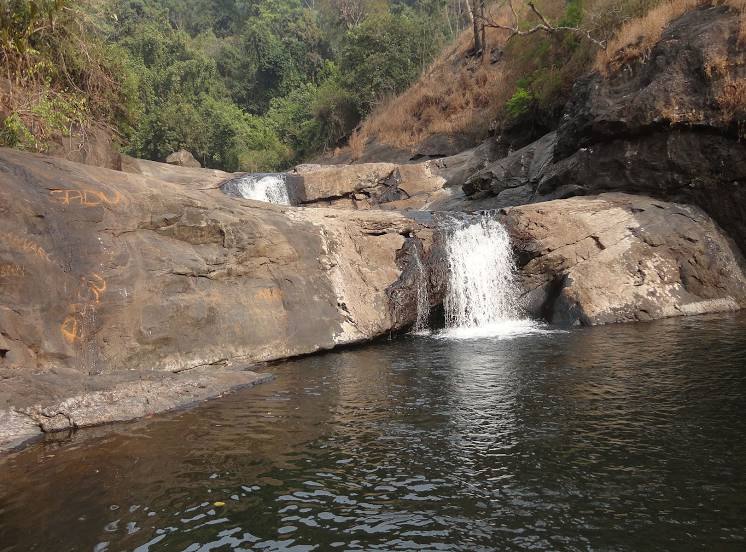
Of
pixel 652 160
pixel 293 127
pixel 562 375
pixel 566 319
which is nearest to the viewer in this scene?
pixel 562 375

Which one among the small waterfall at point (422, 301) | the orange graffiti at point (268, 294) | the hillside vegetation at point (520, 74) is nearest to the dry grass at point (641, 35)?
the hillside vegetation at point (520, 74)

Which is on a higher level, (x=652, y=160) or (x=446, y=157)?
(x=446, y=157)

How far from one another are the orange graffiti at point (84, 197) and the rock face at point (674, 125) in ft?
38.6

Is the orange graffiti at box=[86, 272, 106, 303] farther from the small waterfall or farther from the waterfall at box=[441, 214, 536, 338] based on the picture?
the waterfall at box=[441, 214, 536, 338]

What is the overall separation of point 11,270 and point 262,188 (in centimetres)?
1507

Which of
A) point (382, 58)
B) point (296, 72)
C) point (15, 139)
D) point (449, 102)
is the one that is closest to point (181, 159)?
point (382, 58)

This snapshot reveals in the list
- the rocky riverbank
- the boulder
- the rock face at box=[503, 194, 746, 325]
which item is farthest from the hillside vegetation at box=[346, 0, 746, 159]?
the boulder

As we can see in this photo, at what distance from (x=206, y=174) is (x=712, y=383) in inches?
853

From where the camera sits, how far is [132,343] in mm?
9094

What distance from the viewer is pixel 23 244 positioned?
8.44 m

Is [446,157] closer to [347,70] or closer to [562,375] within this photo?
[347,70]

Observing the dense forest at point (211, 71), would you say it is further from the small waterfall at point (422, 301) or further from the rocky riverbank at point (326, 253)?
the small waterfall at point (422, 301)

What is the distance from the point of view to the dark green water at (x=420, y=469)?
4109 mm

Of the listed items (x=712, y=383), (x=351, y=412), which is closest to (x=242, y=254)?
(x=351, y=412)
